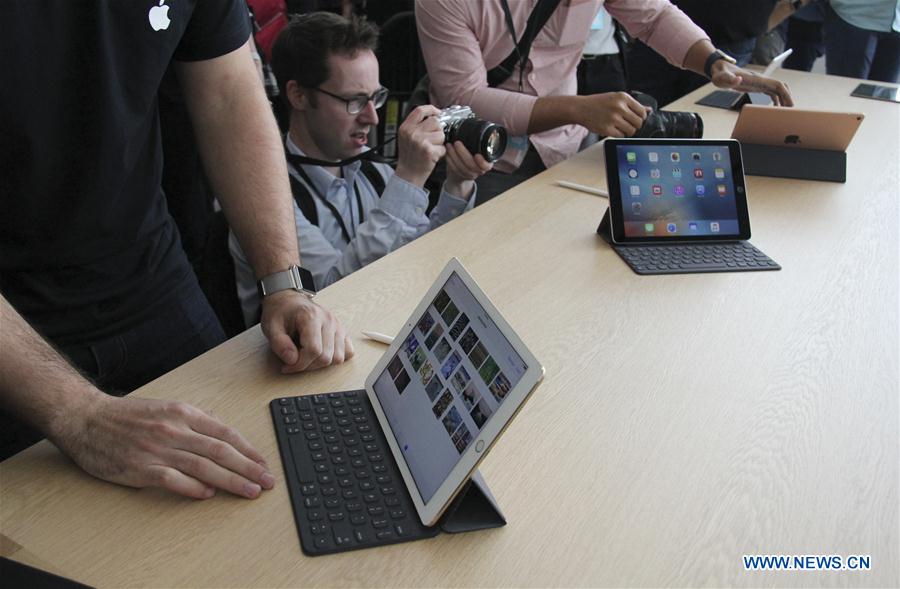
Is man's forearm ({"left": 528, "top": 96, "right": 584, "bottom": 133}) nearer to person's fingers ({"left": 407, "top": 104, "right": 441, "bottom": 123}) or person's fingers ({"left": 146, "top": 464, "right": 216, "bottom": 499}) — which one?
person's fingers ({"left": 407, "top": 104, "right": 441, "bottom": 123})

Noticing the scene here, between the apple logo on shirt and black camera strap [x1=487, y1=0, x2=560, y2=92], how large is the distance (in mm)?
1096

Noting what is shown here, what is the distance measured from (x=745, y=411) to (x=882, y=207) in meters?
1.01

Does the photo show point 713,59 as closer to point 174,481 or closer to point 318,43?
point 318,43

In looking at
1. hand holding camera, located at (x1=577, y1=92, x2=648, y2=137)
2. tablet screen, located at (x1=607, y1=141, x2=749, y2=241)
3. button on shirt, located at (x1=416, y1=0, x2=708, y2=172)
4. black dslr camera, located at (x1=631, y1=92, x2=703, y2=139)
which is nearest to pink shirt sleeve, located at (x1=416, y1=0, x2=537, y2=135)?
button on shirt, located at (x1=416, y1=0, x2=708, y2=172)

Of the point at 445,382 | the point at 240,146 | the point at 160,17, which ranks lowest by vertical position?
the point at 445,382

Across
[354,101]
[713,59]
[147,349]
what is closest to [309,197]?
[354,101]

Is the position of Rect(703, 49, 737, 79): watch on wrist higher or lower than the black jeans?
higher

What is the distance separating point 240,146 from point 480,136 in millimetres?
532

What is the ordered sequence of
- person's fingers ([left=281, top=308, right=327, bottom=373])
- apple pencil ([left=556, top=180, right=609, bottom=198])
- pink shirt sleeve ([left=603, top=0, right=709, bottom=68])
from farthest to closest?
pink shirt sleeve ([left=603, top=0, right=709, bottom=68]) → apple pencil ([left=556, top=180, right=609, bottom=198]) → person's fingers ([left=281, top=308, right=327, bottom=373])

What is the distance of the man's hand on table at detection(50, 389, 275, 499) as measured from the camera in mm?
868

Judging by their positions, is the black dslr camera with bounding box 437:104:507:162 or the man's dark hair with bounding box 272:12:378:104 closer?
the black dslr camera with bounding box 437:104:507:162

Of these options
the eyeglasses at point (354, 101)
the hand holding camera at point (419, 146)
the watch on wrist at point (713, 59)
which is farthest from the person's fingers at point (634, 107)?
the watch on wrist at point (713, 59)

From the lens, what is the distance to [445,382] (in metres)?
0.91

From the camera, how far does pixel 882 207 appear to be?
73.0 inches
